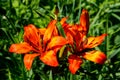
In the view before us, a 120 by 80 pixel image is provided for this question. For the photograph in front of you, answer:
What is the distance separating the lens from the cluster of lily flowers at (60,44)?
1110 mm

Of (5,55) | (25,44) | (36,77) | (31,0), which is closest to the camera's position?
(25,44)

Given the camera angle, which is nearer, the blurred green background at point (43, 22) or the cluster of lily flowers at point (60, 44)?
the cluster of lily flowers at point (60, 44)

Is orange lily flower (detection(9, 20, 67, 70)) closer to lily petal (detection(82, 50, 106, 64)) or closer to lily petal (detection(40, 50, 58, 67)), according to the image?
lily petal (detection(40, 50, 58, 67))

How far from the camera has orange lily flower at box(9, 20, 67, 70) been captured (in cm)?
112

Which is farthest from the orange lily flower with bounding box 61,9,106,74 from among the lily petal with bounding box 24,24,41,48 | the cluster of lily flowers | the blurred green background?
the blurred green background

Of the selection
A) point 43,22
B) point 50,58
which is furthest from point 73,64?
point 43,22

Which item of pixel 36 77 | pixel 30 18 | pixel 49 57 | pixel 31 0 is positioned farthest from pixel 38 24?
pixel 49 57

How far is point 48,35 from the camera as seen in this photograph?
1219mm

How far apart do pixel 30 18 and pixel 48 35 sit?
1088 millimetres

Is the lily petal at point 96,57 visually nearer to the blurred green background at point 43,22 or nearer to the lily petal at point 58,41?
the lily petal at point 58,41

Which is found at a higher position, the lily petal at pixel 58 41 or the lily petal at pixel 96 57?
the lily petal at pixel 58 41

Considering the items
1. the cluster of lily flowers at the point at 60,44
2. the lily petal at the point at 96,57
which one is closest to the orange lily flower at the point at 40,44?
the cluster of lily flowers at the point at 60,44

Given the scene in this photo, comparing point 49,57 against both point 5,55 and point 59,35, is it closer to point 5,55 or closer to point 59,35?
point 59,35

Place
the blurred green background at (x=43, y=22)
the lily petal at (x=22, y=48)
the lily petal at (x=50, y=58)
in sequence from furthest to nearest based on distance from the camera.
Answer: the blurred green background at (x=43, y=22)
the lily petal at (x=22, y=48)
the lily petal at (x=50, y=58)
